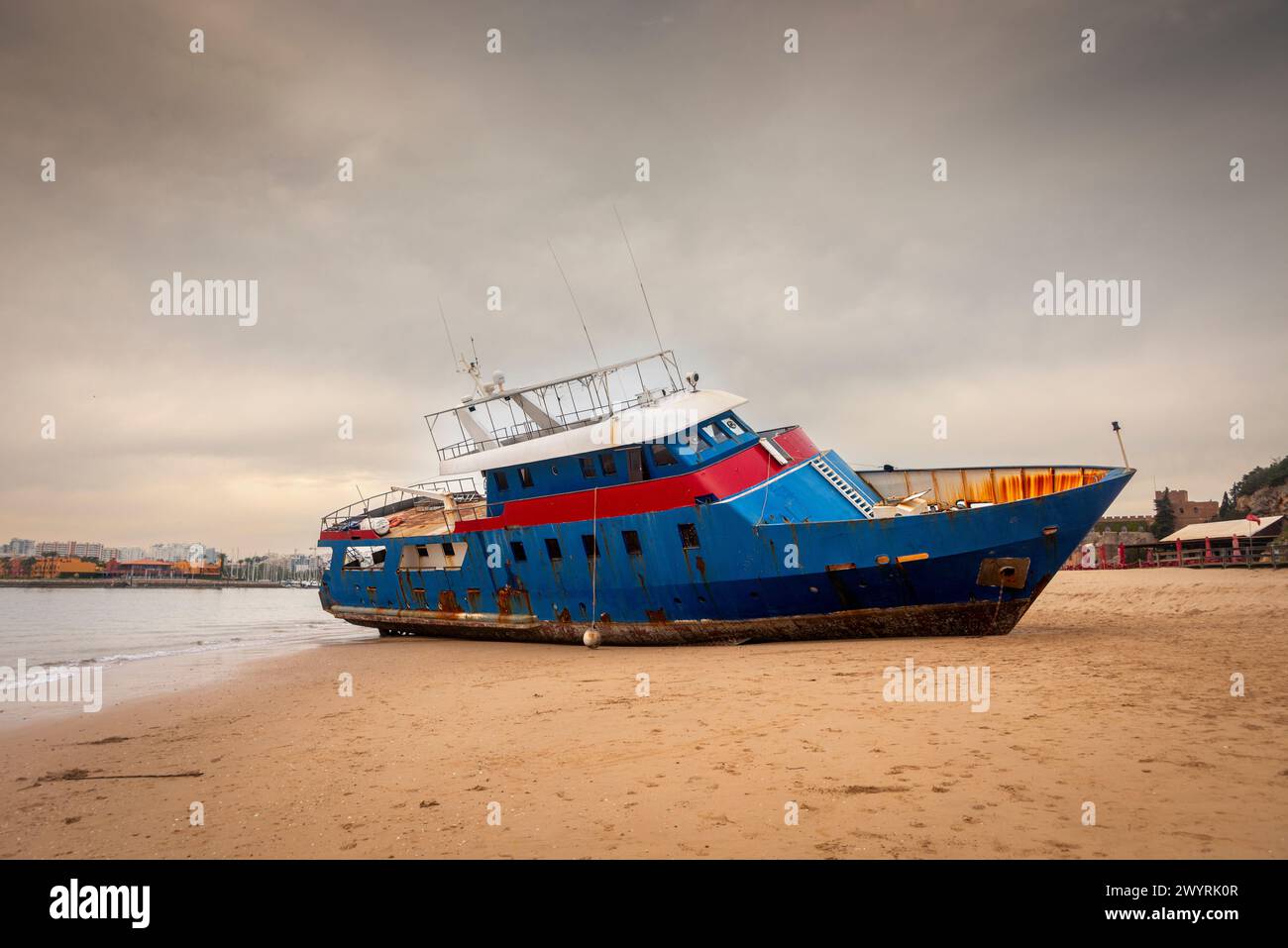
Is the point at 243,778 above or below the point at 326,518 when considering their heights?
below

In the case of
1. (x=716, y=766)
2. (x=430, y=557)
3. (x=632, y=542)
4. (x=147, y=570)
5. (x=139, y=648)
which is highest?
(x=632, y=542)

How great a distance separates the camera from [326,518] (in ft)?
93.1

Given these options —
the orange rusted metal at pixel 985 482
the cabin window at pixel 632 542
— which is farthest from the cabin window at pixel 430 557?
the orange rusted metal at pixel 985 482

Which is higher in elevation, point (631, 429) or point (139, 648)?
point (631, 429)

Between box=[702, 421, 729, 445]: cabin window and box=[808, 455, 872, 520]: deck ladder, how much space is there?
2544mm

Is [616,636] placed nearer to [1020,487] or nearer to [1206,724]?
[1020,487]

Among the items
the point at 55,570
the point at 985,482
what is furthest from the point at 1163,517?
the point at 55,570

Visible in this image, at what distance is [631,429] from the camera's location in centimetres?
1680

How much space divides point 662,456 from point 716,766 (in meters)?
11.2

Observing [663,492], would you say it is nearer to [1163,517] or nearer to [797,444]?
[797,444]

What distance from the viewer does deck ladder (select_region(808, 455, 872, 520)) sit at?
17.2 m

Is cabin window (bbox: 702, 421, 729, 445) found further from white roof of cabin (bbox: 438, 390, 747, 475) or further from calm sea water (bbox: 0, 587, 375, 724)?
calm sea water (bbox: 0, 587, 375, 724)

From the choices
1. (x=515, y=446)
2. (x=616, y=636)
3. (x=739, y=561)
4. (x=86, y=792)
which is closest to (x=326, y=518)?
(x=515, y=446)
